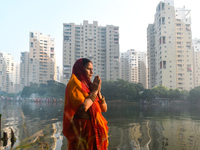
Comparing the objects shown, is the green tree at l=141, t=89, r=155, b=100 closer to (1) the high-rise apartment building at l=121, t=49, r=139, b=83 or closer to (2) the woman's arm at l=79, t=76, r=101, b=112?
(2) the woman's arm at l=79, t=76, r=101, b=112

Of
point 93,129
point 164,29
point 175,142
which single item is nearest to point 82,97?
point 93,129

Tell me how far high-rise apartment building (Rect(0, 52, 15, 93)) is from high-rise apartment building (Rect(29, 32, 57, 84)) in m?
13.6

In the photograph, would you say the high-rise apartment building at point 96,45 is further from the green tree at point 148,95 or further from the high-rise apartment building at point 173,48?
the green tree at point 148,95

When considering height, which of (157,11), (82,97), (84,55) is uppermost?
(157,11)

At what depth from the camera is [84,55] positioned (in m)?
61.1

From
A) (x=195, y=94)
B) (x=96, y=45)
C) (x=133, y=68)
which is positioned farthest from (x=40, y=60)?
(x=195, y=94)

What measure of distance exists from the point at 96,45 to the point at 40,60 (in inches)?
929

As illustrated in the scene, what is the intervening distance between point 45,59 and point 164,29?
150 feet

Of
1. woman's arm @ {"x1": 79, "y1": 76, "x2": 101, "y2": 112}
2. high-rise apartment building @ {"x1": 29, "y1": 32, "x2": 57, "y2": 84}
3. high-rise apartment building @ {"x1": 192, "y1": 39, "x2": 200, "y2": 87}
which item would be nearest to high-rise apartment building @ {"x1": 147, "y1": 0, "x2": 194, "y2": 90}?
high-rise apartment building @ {"x1": 192, "y1": 39, "x2": 200, "y2": 87}

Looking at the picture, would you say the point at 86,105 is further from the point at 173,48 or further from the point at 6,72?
the point at 6,72

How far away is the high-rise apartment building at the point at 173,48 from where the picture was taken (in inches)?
1890

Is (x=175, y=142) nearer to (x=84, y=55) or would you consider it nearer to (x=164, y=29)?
(x=164, y=29)

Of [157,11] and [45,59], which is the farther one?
[45,59]

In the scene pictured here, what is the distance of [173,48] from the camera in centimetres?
4931
